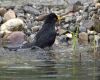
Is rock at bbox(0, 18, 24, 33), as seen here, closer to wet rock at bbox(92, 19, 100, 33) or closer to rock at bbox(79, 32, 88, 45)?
rock at bbox(79, 32, 88, 45)

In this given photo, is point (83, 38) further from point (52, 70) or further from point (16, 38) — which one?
point (52, 70)

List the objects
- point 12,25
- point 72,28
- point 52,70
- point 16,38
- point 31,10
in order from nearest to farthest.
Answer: point 52,70, point 16,38, point 72,28, point 12,25, point 31,10

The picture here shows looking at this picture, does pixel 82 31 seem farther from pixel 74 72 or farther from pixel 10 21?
pixel 74 72

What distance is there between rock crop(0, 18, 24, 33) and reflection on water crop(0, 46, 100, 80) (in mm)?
7314

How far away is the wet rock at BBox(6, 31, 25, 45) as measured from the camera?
1685 cm

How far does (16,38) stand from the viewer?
55.5 ft

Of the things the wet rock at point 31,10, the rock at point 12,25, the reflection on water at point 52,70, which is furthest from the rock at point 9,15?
the reflection on water at point 52,70

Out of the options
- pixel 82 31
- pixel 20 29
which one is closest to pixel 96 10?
pixel 82 31

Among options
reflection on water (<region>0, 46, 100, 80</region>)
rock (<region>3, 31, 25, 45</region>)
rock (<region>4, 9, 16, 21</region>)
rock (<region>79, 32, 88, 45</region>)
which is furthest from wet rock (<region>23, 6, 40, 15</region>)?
reflection on water (<region>0, 46, 100, 80</region>)

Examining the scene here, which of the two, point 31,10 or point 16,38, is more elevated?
point 31,10

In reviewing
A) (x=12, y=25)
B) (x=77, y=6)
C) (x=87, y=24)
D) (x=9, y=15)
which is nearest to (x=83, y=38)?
(x=87, y=24)

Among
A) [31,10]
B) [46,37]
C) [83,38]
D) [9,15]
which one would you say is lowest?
[83,38]

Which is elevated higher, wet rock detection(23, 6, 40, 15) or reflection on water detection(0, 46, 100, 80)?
wet rock detection(23, 6, 40, 15)

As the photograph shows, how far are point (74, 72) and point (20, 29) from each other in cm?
985
